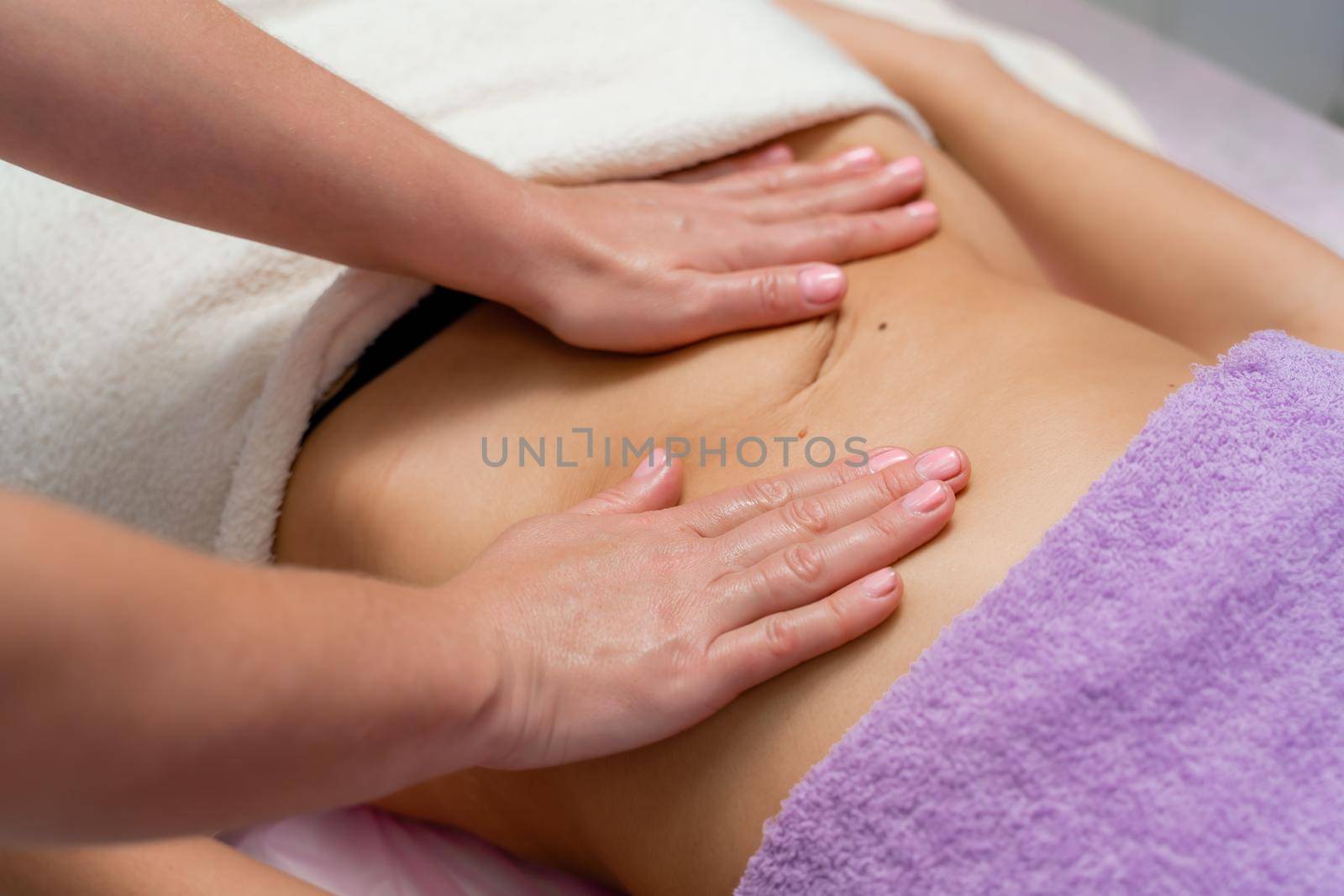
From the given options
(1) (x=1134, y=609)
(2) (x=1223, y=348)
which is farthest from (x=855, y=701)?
(2) (x=1223, y=348)

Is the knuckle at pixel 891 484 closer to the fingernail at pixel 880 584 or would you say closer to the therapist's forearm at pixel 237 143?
the fingernail at pixel 880 584

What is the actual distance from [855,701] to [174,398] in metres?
0.60

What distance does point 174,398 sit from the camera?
906 millimetres

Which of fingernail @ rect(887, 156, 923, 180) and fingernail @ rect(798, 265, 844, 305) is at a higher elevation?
fingernail @ rect(887, 156, 923, 180)

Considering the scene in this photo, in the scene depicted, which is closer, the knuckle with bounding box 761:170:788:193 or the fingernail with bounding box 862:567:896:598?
the fingernail with bounding box 862:567:896:598

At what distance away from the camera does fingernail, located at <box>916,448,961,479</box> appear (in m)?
0.71

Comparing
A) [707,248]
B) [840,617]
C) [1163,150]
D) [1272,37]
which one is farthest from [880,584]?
[1272,37]

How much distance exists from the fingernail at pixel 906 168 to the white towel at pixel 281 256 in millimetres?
80

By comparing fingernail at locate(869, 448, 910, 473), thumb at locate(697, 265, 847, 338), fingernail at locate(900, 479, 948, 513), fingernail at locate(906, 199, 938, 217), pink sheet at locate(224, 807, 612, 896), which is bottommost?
pink sheet at locate(224, 807, 612, 896)

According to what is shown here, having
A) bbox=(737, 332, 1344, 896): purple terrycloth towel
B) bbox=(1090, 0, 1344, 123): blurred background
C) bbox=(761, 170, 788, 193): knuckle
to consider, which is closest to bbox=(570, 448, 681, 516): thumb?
bbox=(737, 332, 1344, 896): purple terrycloth towel

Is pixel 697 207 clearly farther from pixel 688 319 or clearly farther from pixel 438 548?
pixel 438 548

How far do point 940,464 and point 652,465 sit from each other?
20 centimetres

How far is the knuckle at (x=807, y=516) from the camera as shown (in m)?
0.72

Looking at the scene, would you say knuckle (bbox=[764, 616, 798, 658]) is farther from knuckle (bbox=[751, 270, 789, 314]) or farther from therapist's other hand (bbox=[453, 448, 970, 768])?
knuckle (bbox=[751, 270, 789, 314])
